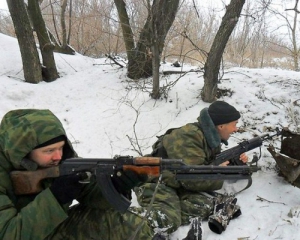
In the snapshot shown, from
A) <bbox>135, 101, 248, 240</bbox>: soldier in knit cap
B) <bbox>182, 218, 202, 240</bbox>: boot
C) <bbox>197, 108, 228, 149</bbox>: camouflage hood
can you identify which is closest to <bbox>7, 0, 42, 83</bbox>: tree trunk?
<bbox>135, 101, 248, 240</bbox>: soldier in knit cap

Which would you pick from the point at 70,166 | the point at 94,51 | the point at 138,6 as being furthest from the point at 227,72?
the point at 94,51

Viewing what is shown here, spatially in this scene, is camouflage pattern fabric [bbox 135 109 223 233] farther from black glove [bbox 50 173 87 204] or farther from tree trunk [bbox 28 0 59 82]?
tree trunk [bbox 28 0 59 82]

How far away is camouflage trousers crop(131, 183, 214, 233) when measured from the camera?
2.57 metres

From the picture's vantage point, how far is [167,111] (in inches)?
205

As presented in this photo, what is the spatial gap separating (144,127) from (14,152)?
3.25 metres

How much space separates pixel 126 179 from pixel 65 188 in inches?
15.4

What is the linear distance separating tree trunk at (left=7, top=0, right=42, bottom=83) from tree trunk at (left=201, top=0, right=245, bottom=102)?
366 cm

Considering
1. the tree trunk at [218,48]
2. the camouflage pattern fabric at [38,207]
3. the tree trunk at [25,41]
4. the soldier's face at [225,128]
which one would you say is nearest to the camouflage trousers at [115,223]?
the camouflage pattern fabric at [38,207]

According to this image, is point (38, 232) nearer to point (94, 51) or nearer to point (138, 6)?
point (138, 6)

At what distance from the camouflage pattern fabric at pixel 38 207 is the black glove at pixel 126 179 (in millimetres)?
232

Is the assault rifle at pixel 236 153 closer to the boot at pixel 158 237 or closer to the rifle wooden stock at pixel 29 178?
the boot at pixel 158 237

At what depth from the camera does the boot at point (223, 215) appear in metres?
2.65

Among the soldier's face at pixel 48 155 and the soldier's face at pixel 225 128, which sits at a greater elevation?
the soldier's face at pixel 48 155

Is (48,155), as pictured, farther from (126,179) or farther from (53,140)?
(126,179)
